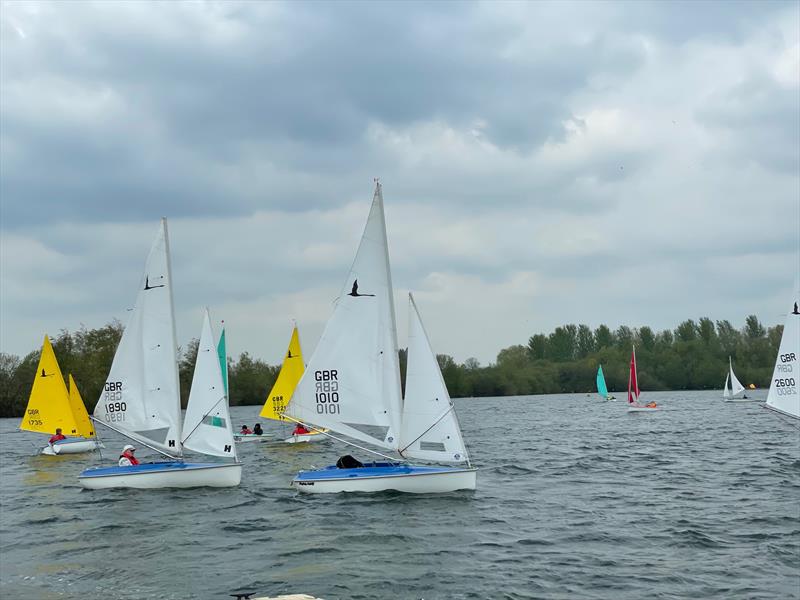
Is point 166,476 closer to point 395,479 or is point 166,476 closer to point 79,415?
point 395,479

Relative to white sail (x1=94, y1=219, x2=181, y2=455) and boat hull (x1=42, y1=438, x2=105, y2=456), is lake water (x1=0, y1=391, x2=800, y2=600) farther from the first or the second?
boat hull (x1=42, y1=438, x2=105, y2=456)

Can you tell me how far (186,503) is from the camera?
25.0 metres

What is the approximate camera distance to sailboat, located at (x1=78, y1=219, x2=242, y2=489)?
2761 cm

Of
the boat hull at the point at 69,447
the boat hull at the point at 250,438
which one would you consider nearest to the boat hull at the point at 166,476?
the boat hull at the point at 69,447

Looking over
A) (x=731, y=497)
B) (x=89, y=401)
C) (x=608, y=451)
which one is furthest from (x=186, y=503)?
(x=89, y=401)

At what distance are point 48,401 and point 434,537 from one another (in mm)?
31301

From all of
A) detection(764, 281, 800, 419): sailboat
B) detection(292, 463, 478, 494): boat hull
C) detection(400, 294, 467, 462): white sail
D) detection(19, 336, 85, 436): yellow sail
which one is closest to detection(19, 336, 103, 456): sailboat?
detection(19, 336, 85, 436): yellow sail

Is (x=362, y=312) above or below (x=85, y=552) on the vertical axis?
above

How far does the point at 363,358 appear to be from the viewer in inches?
1008

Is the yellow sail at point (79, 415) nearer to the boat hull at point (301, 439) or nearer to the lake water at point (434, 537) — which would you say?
the lake water at point (434, 537)

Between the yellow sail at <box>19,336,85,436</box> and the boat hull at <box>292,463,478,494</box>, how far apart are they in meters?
24.2

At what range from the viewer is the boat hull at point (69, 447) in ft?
145

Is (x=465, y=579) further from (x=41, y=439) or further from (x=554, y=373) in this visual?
(x=554, y=373)

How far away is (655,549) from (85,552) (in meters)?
13.8
